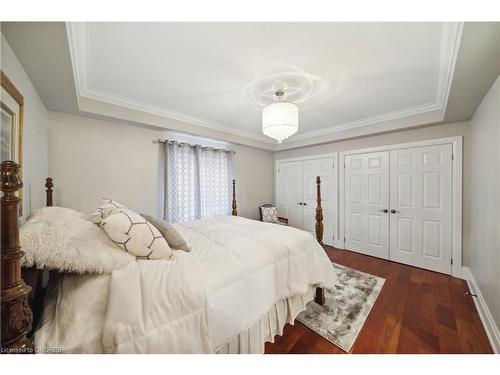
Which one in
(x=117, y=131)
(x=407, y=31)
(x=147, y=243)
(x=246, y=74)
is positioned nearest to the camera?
(x=147, y=243)

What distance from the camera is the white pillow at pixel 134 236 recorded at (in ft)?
3.49

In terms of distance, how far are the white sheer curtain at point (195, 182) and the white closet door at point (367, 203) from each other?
93.2 inches

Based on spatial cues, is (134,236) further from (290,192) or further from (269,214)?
(290,192)

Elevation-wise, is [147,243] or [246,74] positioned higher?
[246,74]

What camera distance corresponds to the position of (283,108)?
6.34ft

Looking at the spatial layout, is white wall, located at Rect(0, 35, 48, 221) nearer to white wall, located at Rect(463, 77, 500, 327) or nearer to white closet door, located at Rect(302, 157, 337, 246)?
white wall, located at Rect(463, 77, 500, 327)

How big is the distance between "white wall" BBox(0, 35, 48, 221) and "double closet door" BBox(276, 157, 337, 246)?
405cm

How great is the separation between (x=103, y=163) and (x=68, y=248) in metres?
2.15

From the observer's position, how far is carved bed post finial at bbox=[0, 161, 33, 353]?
0.56 metres

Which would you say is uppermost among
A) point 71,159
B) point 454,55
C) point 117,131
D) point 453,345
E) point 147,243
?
point 454,55

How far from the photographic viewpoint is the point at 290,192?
4.56 m
